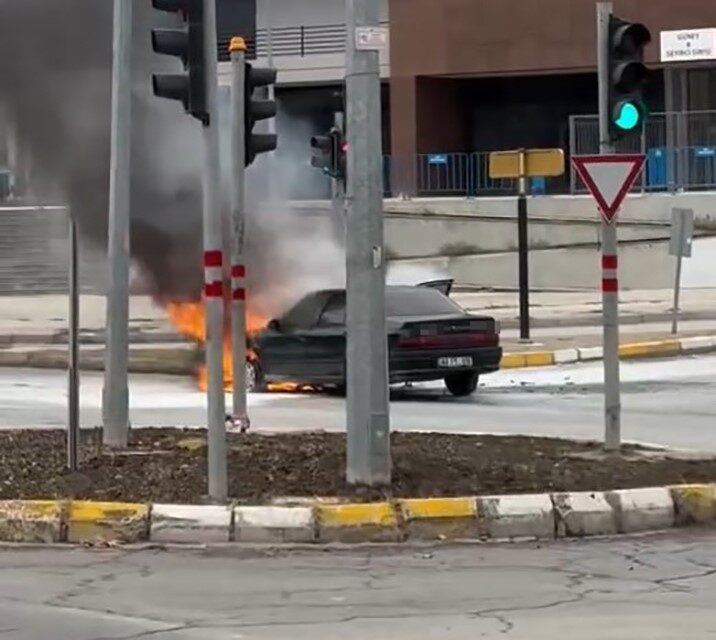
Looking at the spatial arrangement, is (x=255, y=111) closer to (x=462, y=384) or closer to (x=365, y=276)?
(x=365, y=276)

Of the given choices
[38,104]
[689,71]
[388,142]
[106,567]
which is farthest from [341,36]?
[106,567]

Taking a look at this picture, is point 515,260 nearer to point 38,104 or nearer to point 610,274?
point 38,104

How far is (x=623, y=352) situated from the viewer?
21.7 meters

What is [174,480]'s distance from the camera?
391 inches

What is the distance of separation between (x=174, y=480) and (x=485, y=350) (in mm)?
7825

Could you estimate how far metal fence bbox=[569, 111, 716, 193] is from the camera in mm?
34031

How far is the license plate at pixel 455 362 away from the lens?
1697 centimetres

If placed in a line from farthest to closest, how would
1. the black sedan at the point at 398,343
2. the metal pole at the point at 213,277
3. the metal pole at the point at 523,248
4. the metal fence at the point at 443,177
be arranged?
the metal fence at the point at 443,177 < the metal pole at the point at 523,248 < the black sedan at the point at 398,343 < the metal pole at the point at 213,277

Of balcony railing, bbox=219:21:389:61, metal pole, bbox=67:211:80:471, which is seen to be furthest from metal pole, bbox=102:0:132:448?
balcony railing, bbox=219:21:389:61

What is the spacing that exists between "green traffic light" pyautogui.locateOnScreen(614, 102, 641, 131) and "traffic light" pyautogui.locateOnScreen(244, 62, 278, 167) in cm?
272

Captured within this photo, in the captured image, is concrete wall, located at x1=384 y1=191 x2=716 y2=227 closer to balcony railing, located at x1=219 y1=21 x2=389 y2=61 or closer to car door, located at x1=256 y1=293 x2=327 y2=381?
balcony railing, located at x1=219 y1=21 x2=389 y2=61

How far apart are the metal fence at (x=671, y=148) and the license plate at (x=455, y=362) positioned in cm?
1672

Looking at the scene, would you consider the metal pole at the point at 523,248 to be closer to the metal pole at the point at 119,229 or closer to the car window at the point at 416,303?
the car window at the point at 416,303

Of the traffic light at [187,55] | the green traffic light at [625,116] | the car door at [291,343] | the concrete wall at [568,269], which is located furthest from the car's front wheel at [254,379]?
the concrete wall at [568,269]
